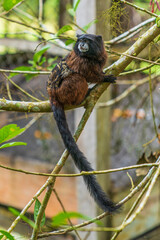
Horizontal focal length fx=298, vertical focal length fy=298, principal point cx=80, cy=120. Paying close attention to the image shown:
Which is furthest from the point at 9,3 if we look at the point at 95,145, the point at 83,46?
the point at 95,145

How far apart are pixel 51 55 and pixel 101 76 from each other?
1143 millimetres

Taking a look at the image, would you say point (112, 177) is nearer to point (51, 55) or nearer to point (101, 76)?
point (51, 55)

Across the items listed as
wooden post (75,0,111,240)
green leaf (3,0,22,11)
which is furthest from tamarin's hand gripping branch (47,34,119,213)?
wooden post (75,0,111,240)

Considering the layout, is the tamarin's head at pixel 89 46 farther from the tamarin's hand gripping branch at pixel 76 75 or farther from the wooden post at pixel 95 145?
the wooden post at pixel 95 145

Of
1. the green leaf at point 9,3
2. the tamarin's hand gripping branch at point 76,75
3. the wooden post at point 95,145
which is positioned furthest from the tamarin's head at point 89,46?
the wooden post at point 95,145

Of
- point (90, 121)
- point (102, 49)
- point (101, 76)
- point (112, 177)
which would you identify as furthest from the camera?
point (112, 177)

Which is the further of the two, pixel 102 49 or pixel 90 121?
pixel 90 121

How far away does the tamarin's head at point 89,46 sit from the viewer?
4.39 feet

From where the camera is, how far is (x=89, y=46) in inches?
53.1

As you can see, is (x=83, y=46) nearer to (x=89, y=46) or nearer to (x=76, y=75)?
(x=89, y=46)

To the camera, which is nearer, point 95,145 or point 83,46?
point 83,46

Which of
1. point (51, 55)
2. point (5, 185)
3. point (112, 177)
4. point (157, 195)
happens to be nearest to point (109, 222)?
point (112, 177)

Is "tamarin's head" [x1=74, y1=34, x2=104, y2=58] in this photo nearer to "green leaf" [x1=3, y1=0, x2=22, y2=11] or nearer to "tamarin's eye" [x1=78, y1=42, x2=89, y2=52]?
"tamarin's eye" [x1=78, y1=42, x2=89, y2=52]

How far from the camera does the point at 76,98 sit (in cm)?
131
